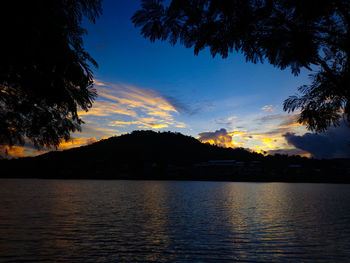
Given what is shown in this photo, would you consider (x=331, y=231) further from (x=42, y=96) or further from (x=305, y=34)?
(x=42, y=96)

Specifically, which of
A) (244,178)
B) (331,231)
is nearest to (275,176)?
(244,178)

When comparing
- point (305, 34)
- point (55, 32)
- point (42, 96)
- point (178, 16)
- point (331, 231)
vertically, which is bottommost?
point (331, 231)

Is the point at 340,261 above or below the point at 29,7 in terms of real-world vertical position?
below

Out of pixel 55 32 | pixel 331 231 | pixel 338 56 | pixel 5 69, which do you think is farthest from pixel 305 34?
pixel 331 231

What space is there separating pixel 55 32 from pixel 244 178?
630 feet

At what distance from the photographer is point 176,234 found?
10281mm

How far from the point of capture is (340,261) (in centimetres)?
686

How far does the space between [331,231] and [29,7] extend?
45.4ft

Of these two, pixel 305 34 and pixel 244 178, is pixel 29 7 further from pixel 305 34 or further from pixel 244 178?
pixel 244 178

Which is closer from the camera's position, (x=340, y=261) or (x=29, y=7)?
(x=29, y=7)

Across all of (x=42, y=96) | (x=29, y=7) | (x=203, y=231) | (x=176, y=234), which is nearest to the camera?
(x=29, y=7)

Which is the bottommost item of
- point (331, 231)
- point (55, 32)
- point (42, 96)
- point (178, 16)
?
point (331, 231)

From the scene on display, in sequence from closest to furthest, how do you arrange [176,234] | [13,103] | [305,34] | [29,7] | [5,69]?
[29,7] → [5,69] → [305,34] → [13,103] → [176,234]

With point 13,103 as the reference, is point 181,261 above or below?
below
